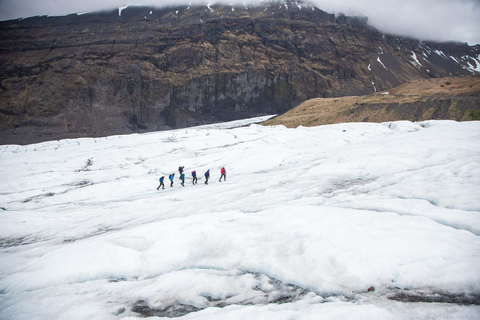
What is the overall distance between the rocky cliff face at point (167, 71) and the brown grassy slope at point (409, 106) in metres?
56.1

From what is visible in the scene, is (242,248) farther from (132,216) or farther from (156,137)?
(156,137)

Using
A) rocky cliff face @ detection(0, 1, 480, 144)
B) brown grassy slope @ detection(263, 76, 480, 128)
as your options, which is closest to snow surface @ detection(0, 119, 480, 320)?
brown grassy slope @ detection(263, 76, 480, 128)

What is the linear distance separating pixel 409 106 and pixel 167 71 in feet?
339

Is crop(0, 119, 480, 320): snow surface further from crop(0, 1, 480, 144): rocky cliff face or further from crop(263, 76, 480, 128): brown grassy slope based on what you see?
crop(0, 1, 480, 144): rocky cliff face

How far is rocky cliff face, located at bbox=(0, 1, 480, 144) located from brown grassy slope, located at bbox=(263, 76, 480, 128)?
56061 mm

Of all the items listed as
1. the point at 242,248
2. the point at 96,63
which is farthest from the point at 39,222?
the point at 96,63

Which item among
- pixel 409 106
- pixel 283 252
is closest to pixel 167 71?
pixel 409 106

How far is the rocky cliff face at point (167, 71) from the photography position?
112 metres

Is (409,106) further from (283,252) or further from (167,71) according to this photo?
(167,71)

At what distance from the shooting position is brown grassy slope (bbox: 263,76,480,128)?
43.8 m

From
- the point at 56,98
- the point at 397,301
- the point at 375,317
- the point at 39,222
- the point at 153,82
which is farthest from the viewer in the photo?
the point at 153,82

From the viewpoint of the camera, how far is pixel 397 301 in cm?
493

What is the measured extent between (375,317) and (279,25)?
480 ft

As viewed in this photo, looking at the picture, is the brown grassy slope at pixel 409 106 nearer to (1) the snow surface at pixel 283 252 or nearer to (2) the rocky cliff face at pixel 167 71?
(1) the snow surface at pixel 283 252
